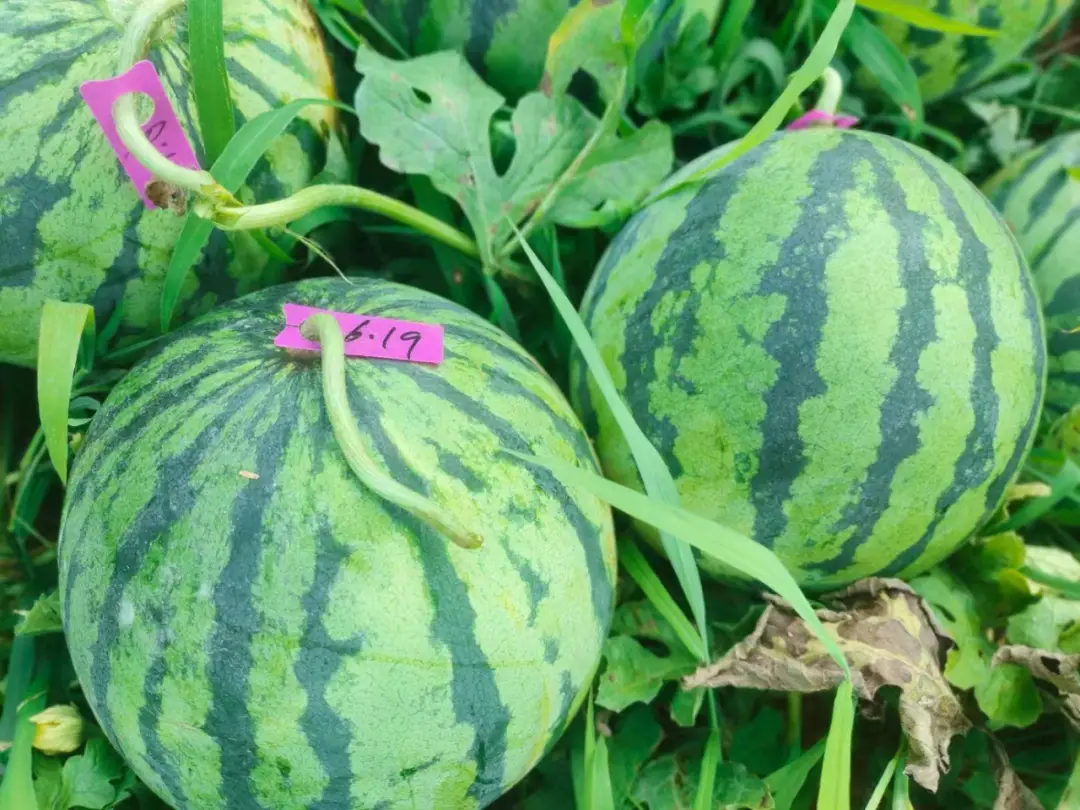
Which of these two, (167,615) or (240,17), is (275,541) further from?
(240,17)

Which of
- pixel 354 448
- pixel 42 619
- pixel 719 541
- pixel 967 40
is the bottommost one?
pixel 42 619

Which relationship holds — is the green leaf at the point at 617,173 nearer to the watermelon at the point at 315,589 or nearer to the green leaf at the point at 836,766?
the watermelon at the point at 315,589

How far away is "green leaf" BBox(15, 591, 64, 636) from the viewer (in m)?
0.92

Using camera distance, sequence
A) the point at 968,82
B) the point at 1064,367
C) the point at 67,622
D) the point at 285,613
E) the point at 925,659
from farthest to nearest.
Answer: the point at 968,82 < the point at 1064,367 < the point at 925,659 < the point at 67,622 < the point at 285,613

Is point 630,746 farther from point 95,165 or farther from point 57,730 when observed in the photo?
point 95,165

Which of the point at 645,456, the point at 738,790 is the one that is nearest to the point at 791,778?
the point at 738,790

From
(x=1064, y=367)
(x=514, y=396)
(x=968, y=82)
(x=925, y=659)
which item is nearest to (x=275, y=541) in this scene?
(x=514, y=396)

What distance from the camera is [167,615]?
705 mm

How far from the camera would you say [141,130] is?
0.75 m

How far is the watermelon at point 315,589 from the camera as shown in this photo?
692 mm

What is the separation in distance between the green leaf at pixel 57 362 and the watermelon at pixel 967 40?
111 centimetres

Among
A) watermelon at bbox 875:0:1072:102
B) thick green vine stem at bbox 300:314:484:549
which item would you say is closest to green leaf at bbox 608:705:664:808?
thick green vine stem at bbox 300:314:484:549

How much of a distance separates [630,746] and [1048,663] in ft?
1.47

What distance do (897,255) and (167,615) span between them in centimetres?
68
